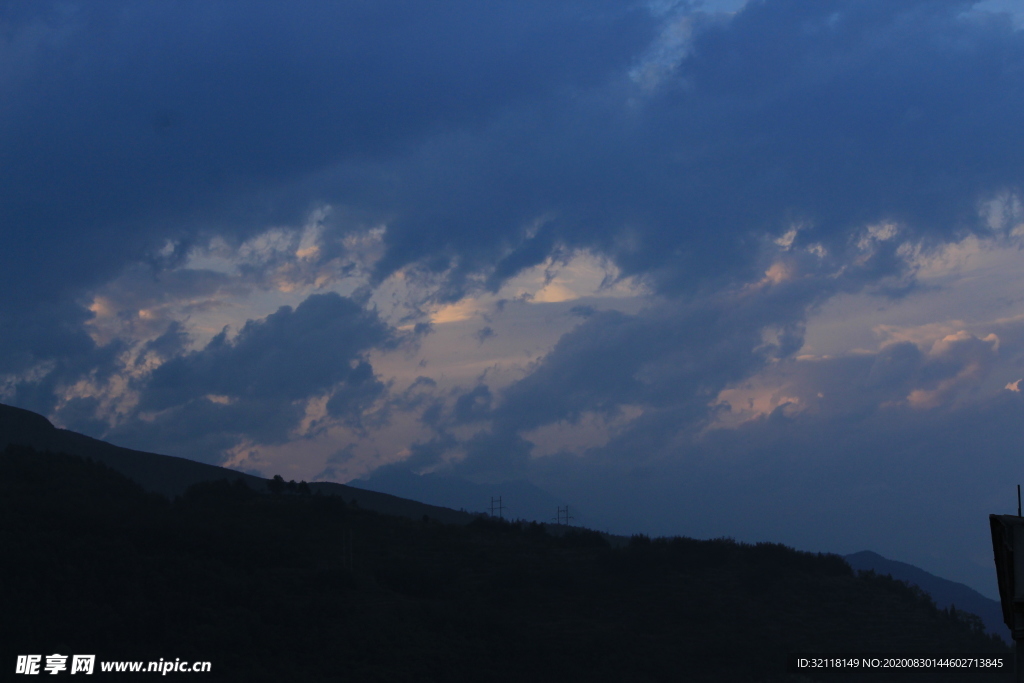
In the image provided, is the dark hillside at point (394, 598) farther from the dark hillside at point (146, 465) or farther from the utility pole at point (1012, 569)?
the dark hillside at point (146, 465)

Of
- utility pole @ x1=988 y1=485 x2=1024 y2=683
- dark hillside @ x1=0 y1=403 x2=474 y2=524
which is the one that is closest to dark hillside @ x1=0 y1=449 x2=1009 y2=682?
utility pole @ x1=988 y1=485 x2=1024 y2=683

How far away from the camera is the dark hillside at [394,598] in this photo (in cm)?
2495

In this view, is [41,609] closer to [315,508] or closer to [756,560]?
[315,508]

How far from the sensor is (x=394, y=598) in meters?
32.2

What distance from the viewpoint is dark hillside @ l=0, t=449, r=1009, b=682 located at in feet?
81.9

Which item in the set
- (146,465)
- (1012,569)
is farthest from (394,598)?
(146,465)

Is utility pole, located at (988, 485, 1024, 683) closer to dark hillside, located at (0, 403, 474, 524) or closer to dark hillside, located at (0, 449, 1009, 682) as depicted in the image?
dark hillside, located at (0, 449, 1009, 682)

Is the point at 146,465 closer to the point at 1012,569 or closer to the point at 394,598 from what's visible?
the point at 394,598

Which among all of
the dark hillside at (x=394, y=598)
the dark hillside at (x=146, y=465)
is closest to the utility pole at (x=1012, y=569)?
the dark hillside at (x=394, y=598)

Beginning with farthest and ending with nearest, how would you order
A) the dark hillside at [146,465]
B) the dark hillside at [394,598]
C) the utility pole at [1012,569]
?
1. the dark hillside at [146,465]
2. the dark hillside at [394,598]
3. the utility pole at [1012,569]

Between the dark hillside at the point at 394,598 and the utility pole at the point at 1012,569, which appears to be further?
the dark hillside at the point at 394,598

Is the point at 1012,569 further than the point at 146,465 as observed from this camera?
No

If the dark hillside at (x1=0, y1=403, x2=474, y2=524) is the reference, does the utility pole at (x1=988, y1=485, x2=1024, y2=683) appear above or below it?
below

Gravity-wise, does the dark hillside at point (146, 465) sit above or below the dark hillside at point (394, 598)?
above
